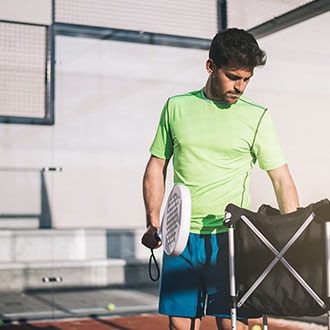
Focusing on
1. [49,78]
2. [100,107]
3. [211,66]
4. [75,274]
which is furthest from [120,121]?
[211,66]

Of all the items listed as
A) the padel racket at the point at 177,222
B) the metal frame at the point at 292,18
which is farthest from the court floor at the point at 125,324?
the padel racket at the point at 177,222

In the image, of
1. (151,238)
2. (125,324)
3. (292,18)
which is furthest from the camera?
(125,324)

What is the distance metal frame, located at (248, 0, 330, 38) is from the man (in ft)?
6.69

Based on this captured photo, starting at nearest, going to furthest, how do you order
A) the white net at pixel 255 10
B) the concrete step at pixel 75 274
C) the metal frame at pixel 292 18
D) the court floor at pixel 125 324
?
the metal frame at pixel 292 18 < the court floor at pixel 125 324 < the white net at pixel 255 10 < the concrete step at pixel 75 274

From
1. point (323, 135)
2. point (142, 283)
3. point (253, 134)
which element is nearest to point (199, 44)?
point (323, 135)

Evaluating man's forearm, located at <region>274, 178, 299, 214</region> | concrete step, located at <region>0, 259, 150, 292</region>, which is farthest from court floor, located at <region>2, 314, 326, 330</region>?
man's forearm, located at <region>274, 178, 299, 214</region>

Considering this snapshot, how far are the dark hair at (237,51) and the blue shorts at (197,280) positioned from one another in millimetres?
534

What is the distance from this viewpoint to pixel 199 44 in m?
4.79

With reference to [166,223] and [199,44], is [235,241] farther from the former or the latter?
[199,44]

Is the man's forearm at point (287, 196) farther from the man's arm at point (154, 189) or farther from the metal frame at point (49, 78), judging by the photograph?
the metal frame at point (49, 78)

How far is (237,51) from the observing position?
1896 mm

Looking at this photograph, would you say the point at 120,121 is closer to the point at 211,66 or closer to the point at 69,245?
the point at 69,245

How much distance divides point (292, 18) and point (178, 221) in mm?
2661

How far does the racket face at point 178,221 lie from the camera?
1809mm
